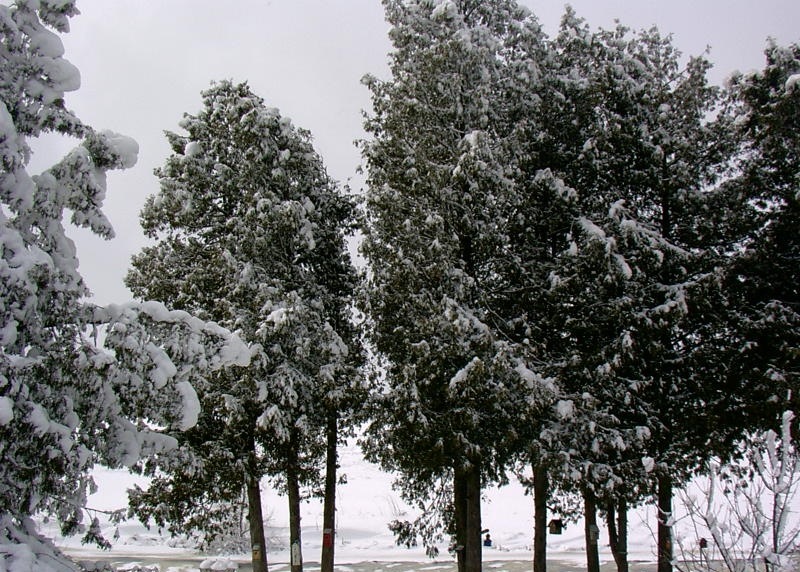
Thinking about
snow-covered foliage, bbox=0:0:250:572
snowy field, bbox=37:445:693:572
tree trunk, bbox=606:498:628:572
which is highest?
snow-covered foliage, bbox=0:0:250:572

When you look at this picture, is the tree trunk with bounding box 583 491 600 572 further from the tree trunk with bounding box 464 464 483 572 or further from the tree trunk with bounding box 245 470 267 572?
the tree trunk with bounding box 245 470 267 572

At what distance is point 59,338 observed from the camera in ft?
22.7

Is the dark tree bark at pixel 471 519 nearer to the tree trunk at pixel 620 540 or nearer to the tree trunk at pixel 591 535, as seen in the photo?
the tree trunk at pixel 591 535

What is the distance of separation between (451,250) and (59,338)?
26.7 ft

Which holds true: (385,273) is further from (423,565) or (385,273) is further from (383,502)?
(383,502)

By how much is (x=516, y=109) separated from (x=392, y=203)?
388 cm

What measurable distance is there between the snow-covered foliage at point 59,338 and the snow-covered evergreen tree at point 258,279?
20.4 feet

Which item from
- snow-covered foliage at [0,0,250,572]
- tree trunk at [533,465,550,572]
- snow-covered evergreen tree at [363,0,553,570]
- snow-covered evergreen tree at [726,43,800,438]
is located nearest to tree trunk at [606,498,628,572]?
tree trunk at [533,465,550,572]

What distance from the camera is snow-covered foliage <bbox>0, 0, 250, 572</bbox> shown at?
6.22 meters

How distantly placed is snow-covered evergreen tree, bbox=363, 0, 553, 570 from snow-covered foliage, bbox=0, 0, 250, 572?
6146 mm

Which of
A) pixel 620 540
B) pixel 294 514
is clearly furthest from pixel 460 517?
pixel 294 514

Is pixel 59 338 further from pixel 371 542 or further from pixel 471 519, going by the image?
pixel 371 542

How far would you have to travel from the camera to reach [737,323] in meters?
14.1

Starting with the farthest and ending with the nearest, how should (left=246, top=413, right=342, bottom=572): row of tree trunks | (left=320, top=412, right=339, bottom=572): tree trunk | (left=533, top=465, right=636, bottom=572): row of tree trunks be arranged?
(left=320, top=412, right=339, bottom=572): tree trunk < (left=246, top=413, right=342, bottom=572): row of tree trunks < (left=533, top=465, right=636, bottom=572): row of tree trunks
